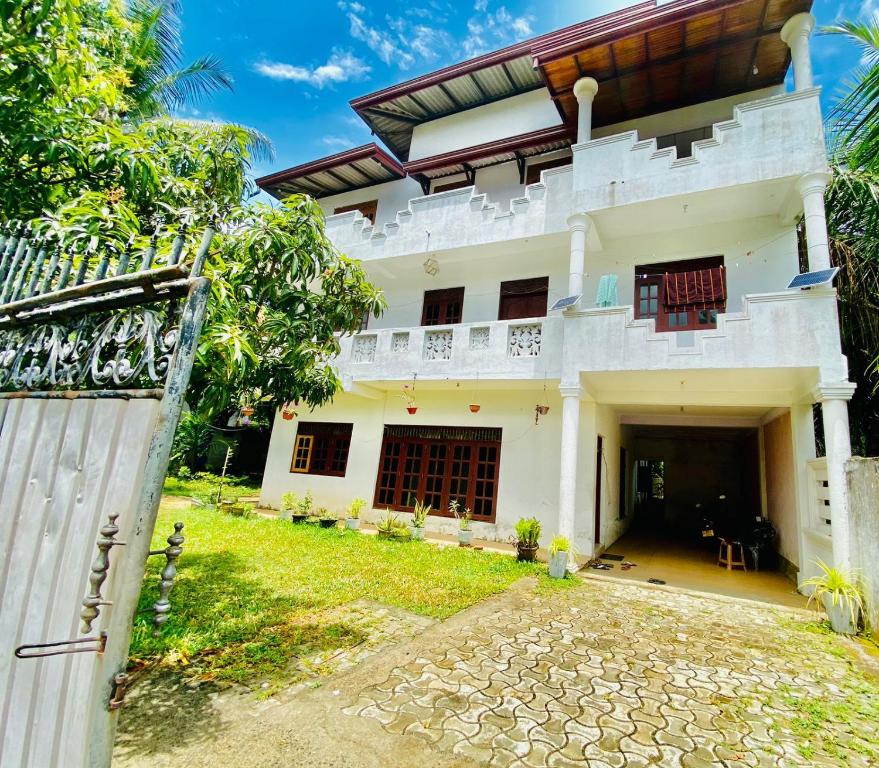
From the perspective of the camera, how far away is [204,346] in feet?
9.03

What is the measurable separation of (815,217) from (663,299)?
98.8 inches

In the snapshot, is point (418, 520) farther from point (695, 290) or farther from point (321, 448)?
point (695, 290)

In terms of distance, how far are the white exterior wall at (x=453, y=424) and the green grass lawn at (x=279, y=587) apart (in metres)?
1.49

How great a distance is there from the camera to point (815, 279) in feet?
20.9

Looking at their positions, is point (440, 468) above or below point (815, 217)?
below

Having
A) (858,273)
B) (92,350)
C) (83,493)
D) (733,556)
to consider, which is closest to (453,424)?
(733,556)

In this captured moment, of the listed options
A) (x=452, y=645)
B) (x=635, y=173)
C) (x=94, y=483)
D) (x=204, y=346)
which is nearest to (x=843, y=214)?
(x=635, y=173)

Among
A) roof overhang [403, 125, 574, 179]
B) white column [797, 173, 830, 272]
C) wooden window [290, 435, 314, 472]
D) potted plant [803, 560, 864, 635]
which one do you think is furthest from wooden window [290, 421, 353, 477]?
white column [797, 173, 830, 272]

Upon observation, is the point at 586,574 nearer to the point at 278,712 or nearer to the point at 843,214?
the point at 278,712

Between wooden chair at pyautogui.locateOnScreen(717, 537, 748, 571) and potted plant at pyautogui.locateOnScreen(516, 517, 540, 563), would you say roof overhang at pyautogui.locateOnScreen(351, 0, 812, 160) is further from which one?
wooden chair at pyautogui.locateOnScreen(717, 537, 748, 571)

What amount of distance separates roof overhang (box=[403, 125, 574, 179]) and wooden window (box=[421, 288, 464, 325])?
334 cm

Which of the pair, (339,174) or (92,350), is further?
(339,174)

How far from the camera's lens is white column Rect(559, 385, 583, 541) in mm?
7539

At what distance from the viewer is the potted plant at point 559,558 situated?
716cm
